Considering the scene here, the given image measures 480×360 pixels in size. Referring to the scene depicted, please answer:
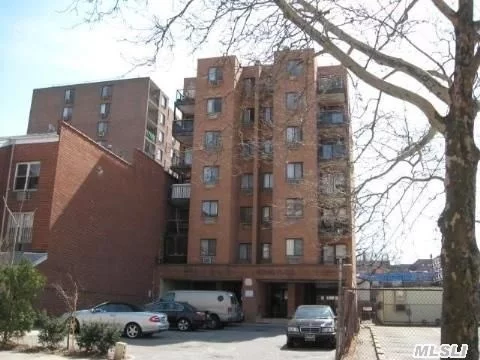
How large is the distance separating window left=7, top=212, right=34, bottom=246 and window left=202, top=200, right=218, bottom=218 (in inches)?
674

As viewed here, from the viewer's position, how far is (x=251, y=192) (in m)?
45.8

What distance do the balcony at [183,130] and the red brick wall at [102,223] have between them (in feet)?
14.1

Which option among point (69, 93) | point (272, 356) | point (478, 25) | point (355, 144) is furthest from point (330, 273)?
point (69, 93)

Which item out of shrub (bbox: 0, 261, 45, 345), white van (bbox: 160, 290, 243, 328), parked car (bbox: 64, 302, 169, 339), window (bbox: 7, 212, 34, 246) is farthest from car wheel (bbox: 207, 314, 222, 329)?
shrub (bbox: 0, 261, 45, 345)

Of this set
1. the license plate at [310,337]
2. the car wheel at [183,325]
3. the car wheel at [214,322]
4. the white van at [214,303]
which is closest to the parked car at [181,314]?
the car wheel at [183,325]

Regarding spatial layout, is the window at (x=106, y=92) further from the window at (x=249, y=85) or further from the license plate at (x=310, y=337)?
the window at (x=249, y=85)

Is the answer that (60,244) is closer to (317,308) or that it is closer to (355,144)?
(317,308)

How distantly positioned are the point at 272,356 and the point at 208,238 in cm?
2680

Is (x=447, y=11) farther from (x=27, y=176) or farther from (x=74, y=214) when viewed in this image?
(x=74, y=214)

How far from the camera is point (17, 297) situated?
16734 millimetres

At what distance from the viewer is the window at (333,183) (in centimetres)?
1159

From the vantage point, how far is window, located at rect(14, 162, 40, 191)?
1200 inches

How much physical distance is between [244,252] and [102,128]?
113 ft

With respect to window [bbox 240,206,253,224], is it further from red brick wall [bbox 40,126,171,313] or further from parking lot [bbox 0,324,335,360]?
parking lot [bbox 0,324,335,360]
